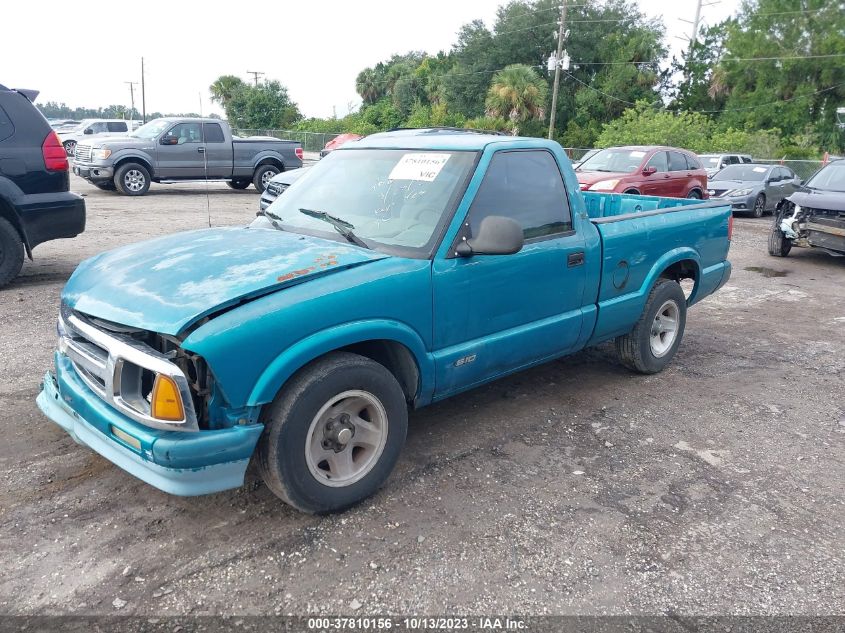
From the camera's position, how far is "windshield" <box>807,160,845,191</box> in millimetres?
10609

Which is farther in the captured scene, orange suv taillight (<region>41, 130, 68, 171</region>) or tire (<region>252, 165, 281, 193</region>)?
tire (<region>252, 165, 281, 193</region>)

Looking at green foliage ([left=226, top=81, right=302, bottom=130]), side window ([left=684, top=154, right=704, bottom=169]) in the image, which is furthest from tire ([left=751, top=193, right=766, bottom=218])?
green foliage ([left=226, top=81, right=302, bottom=130])

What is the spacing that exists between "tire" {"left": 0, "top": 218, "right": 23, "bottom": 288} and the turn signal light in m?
5.43

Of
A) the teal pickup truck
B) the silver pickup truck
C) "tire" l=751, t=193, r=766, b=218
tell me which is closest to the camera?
the teal pickup truck

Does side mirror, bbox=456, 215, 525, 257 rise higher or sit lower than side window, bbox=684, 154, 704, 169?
lower

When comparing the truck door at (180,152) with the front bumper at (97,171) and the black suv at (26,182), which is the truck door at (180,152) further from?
the black suv at (26,182)

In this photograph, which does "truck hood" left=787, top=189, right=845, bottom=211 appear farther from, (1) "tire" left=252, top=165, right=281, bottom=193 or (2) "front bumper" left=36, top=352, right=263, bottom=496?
(1) "tire" left=252, top=165, right=281, bottom=193

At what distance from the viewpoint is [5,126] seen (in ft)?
22.5

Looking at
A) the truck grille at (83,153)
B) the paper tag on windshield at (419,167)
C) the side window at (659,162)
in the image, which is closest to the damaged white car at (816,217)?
the side window at (659,162)

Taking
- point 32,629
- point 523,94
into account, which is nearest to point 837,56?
point 523,94

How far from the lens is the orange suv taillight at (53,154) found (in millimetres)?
7062

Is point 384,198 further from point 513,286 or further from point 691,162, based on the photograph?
point 691,162

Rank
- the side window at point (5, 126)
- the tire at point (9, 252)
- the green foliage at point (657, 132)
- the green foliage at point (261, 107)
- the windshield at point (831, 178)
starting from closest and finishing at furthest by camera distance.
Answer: the side window at point (5, 126) < the tire at point (9, 252) < the windshield at point (831, 178) < the green foliage at point (657, 132) < the green foliage at point (261, 107)

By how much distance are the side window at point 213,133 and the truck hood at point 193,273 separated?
565 inches
